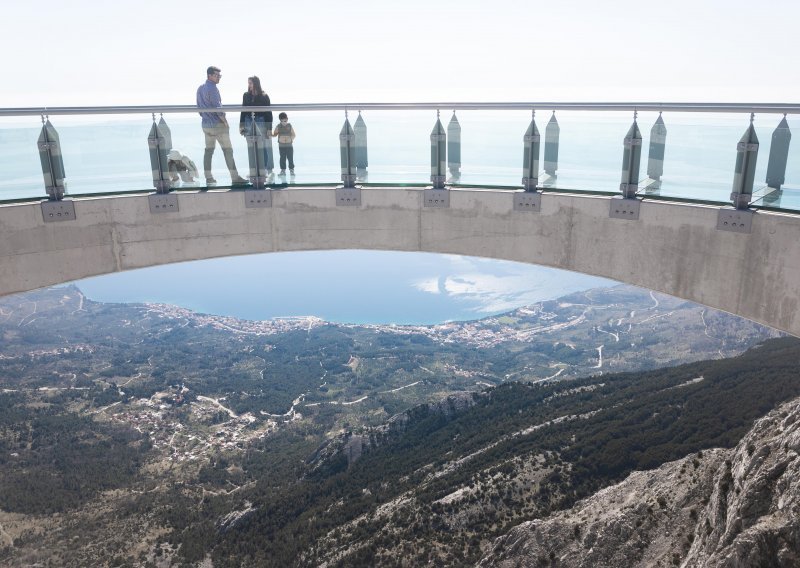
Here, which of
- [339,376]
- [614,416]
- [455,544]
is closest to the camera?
[455,544]

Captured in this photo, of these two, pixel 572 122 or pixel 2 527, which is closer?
pixel 572 122

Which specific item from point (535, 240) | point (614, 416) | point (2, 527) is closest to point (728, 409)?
point (614, 416)

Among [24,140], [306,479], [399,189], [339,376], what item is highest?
[24,140]

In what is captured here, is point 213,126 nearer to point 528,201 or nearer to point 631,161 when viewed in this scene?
point 528,201

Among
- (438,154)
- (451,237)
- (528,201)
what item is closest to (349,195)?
(438,154)

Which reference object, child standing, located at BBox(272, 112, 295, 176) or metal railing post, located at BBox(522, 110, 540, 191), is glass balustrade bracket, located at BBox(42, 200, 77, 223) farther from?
metal railing post, located at BBox(522, 110, 540, 191)

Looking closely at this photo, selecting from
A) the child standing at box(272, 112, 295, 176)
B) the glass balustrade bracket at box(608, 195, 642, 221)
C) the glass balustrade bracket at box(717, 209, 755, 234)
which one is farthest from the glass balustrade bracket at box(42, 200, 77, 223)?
the glass balustrade bracket at box(717, 209, 755, 234)

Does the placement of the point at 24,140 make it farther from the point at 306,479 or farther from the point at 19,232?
the point at 306,479
